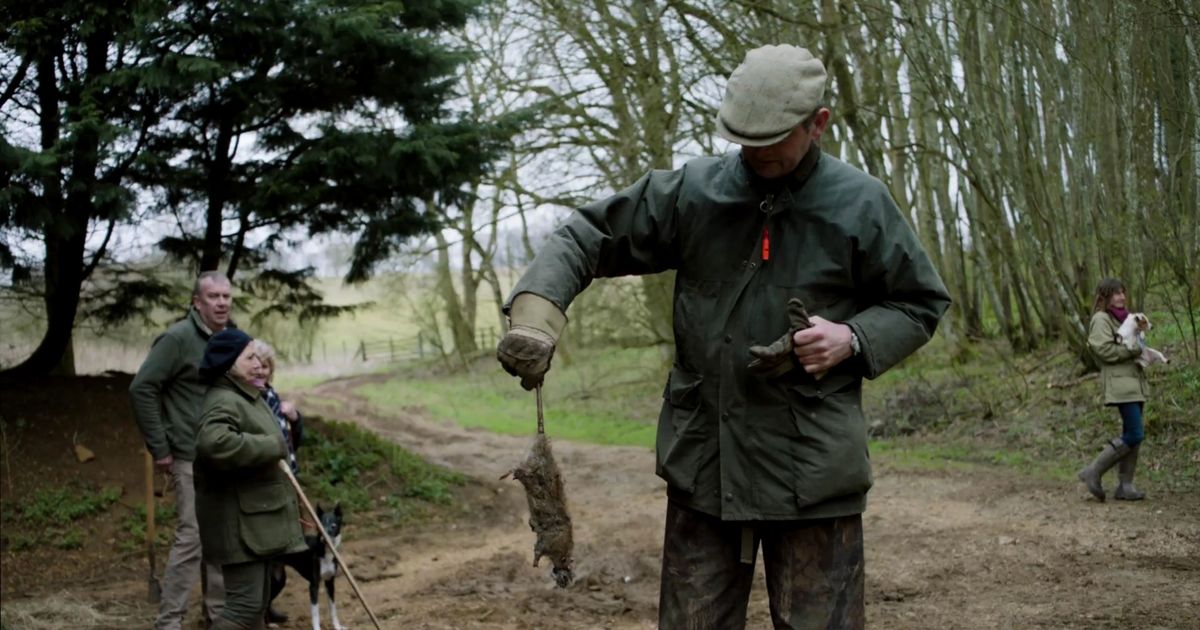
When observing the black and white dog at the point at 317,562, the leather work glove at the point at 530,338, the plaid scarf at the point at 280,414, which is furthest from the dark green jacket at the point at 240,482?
the leather work glove at the point at 530,338

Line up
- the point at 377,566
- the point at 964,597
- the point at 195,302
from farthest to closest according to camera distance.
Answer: the point at 377,566, the point at 195,302, the point at 964,597

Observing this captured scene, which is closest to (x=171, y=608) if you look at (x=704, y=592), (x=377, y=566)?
(x=377, y=566)

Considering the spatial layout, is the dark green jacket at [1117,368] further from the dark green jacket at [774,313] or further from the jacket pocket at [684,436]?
the jacket pocket at [684,436]

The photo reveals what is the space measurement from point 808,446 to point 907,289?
0.57 m

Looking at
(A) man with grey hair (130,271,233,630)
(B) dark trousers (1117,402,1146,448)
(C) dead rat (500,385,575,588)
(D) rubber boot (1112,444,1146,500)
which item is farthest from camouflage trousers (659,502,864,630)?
(D) rubber boot (1112,444,1146,500)

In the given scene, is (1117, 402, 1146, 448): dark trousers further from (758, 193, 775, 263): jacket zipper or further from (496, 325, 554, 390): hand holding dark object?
(496, 325, 554, 390): hand holding dark object

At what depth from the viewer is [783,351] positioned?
317 centimetres

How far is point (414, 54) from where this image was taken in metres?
11.5

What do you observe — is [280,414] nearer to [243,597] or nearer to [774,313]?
[243,597]

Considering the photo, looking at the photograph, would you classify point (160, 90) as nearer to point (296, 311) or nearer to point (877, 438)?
point (296, 311)

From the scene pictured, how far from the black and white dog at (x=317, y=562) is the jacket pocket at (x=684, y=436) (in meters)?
3.19

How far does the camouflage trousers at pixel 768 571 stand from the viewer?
328 cm

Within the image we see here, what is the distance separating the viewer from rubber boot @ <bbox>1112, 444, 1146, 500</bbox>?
9023mm

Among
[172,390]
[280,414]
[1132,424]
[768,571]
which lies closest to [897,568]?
[1132,424]
